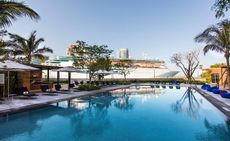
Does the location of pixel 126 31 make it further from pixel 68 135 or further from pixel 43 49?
pixel 68 135


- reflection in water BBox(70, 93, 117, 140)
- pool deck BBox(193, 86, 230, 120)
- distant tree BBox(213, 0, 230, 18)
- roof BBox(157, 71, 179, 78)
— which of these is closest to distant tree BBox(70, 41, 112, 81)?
pool deck BBox(193, 86, 230, 120)

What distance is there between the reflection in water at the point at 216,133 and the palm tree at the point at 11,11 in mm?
8293

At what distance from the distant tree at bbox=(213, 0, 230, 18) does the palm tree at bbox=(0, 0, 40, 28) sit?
7296 millimetres

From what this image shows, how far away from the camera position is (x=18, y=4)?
31.6 feet

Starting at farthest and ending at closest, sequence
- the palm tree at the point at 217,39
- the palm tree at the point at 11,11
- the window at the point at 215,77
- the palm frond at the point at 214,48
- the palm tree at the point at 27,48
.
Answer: the window at the point at 215,77 < the palm tree at the point at 27,48 < the palm frond at the point at 214,48 < the palm tree at the point at 217,39 < the palm tree at the point at 11,11

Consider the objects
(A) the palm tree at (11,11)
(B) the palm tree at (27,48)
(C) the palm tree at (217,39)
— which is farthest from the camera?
(B) the palm tree at (27,48)

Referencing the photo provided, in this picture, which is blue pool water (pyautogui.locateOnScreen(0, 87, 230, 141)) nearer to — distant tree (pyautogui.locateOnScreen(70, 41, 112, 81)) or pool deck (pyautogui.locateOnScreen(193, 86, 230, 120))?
pool deck (pyautogui.locateOnScreen(193, 86, 230, 120))

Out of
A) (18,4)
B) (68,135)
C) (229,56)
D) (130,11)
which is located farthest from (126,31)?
(68,135)

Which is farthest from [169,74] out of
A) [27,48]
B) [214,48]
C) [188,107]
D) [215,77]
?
[188,107]

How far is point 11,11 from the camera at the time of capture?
972 cm

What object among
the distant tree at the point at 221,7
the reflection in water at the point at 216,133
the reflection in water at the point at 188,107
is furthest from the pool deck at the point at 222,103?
the distant tree at the point at 221,7

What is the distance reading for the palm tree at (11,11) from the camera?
948 centimetres

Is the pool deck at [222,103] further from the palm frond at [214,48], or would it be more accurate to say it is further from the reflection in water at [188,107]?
the palm frond at [214,48]

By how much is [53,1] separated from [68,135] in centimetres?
1898
